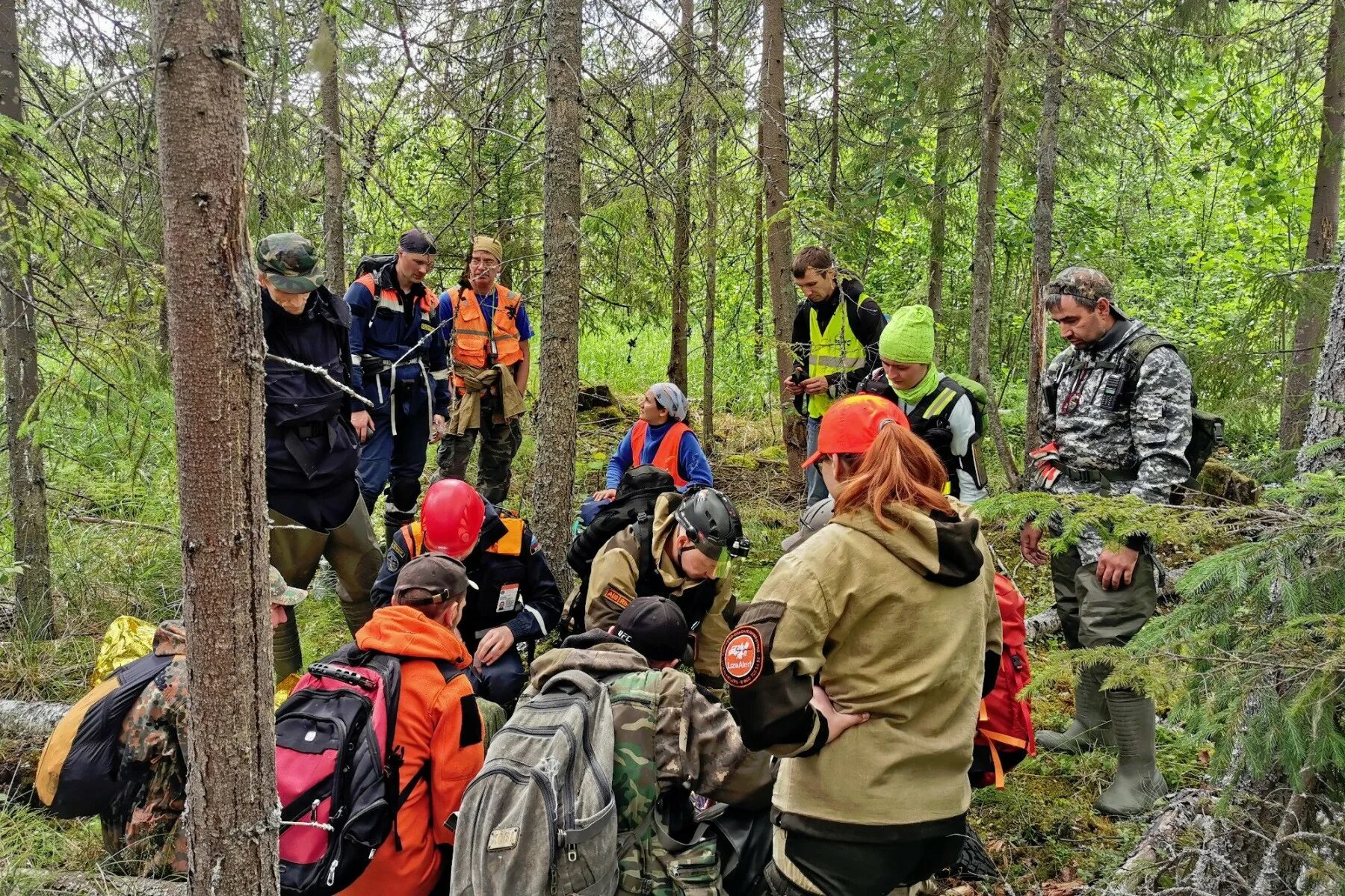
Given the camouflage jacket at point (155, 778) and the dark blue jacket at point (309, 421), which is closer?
the camouflage jacket at point (155, 778)

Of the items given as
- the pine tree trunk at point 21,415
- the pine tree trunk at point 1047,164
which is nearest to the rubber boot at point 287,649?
the pine tree trunk at point 21,415

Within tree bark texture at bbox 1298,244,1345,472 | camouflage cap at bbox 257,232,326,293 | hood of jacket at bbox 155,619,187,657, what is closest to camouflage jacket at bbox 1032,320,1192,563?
tree bark texture at bbox 1298,244,1345,472

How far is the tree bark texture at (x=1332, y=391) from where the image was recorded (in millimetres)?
3084

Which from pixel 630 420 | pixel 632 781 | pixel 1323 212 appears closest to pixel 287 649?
pixel 632 781

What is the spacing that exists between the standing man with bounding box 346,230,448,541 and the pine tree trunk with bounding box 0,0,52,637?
1.93m

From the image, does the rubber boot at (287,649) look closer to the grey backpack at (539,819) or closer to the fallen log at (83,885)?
the fallen log at (83,885)

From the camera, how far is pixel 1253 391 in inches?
255

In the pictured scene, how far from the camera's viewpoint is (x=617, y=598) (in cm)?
427

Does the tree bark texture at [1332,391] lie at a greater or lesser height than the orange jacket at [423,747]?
greater

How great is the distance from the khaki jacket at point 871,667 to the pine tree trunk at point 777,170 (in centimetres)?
466

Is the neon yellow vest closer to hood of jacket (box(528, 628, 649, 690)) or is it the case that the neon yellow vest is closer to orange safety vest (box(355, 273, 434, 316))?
orange safety vest (box(355, 273, 434, 316))

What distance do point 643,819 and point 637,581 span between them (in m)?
1.52

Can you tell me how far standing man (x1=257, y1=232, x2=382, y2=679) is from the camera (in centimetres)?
473

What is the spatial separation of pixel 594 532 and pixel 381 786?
206 cm
